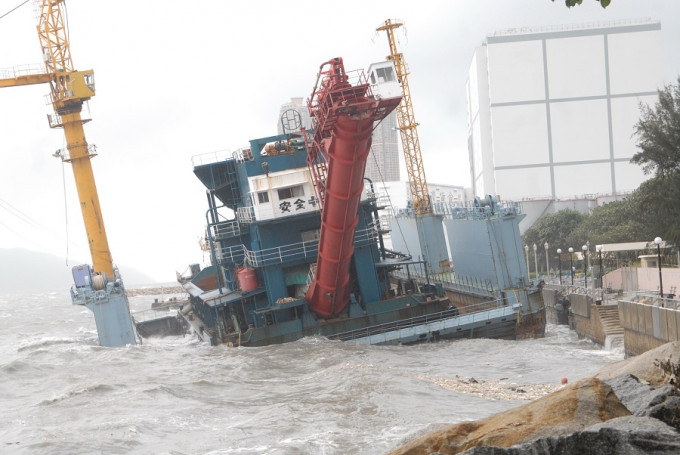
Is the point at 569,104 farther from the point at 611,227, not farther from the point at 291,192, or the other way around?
the point at 291,192

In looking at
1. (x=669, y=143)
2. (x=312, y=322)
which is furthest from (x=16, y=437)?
(x=669, y=143)

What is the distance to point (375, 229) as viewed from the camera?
3027cm

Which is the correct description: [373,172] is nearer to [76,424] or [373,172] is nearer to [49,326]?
[49,326]

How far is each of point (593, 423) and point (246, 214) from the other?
2397 cm

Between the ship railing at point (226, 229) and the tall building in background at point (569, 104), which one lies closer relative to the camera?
the ship railing at point (226, 229)

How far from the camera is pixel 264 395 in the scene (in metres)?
20.5

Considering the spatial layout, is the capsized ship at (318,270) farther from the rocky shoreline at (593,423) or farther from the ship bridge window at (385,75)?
the rocky shoreline at (593,423)

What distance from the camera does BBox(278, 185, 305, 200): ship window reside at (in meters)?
30.3

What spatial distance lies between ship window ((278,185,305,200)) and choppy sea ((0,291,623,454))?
5.37 meters

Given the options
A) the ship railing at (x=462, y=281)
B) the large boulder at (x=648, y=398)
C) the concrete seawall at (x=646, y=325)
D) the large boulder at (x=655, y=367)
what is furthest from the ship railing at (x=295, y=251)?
the large boulder at (x=648, y=398)

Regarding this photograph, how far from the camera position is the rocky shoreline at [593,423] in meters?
6.99

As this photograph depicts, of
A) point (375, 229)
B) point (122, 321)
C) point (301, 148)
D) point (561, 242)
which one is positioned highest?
point (301, 148)

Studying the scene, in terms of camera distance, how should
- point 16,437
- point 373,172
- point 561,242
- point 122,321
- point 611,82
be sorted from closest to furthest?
1. point 16,437
2. point 122,321
3. point 561,242
4. point 611,82
5. point 373,172

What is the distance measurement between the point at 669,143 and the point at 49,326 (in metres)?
47.0
